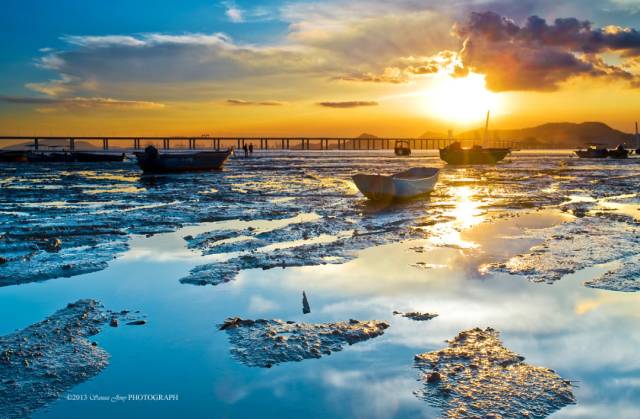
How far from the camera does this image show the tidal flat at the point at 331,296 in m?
4.21

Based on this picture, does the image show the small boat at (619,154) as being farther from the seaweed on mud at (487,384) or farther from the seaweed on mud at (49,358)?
the seaweed on mud at (49,358)

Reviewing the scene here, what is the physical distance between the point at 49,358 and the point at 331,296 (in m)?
3.49

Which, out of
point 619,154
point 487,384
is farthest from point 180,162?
point 619,154

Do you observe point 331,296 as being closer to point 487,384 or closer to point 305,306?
point 305,306

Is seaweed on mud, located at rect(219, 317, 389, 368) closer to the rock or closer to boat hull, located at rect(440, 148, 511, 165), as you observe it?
the rock

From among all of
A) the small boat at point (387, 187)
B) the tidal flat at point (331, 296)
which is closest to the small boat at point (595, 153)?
the small boat at point (387, 187)

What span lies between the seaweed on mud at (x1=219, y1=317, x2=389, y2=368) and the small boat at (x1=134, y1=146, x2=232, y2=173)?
3079cm

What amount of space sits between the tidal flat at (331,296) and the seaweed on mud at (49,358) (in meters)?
0.11

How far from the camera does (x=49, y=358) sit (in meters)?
4.91

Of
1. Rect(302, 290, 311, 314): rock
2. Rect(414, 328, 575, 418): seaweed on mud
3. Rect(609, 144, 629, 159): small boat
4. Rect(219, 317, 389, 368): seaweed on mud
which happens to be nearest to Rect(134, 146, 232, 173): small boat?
Rect(302, 290, 311, 314): rock

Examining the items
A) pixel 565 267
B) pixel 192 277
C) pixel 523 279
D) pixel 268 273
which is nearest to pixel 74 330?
pixel 192 277

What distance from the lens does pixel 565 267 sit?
8.30 m

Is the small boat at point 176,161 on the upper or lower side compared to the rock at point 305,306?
upper

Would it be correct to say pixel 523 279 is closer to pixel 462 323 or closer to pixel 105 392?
pixel 462 323
